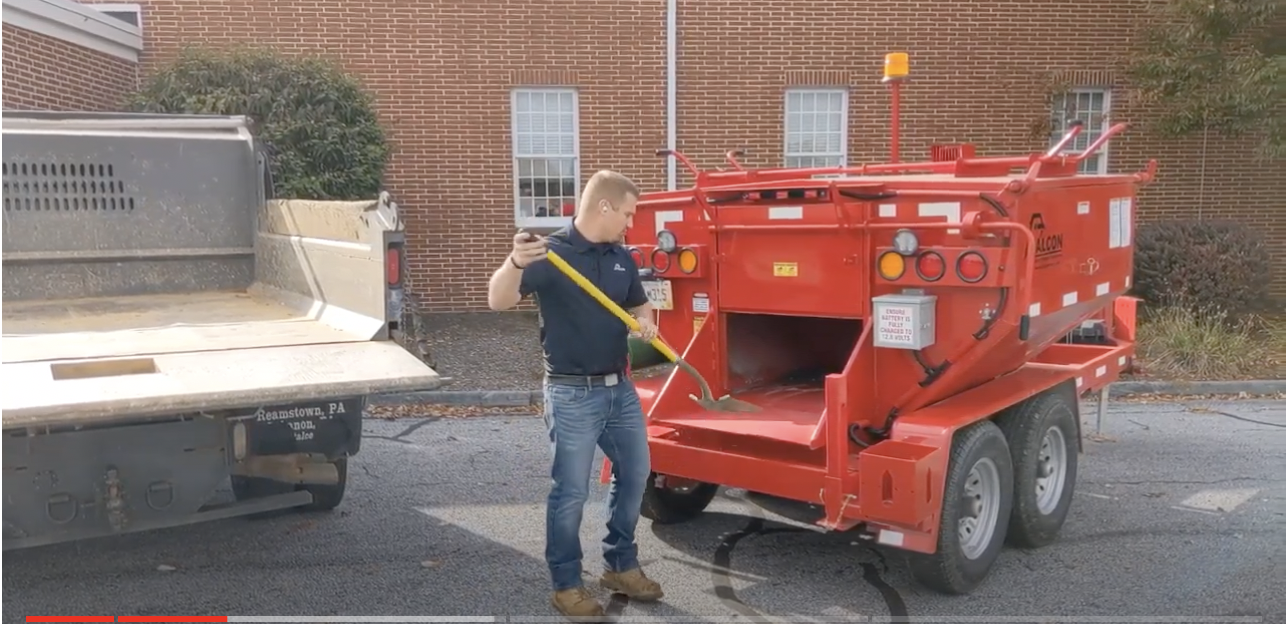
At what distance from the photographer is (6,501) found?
3.60 metres

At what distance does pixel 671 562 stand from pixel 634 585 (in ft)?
1.93

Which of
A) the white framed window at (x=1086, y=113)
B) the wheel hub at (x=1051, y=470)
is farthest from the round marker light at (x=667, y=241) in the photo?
the white framed window at (x=1086, y=113)

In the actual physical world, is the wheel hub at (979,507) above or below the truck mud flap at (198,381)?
below

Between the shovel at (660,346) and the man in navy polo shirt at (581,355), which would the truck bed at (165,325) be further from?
the shovel at (660,346)

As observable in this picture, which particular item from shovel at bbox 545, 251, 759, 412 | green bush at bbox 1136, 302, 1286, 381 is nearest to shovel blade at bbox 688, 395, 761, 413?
shovel at bbox 545, 251, 759, 412

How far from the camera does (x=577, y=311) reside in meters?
3.81

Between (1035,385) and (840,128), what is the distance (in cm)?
882

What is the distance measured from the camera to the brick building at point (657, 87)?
1212 cm

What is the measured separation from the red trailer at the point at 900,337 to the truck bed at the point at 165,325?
158 cm

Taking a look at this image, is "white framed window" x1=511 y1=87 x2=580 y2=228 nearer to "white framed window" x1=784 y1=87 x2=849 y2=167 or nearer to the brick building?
the brick building

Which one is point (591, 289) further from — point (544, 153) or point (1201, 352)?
point (544, 153)

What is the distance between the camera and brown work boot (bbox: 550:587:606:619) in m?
3.94

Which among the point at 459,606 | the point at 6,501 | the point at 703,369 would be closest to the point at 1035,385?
the point at 703,369

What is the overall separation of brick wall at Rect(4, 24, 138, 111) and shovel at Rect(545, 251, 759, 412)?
7037 millimetres
